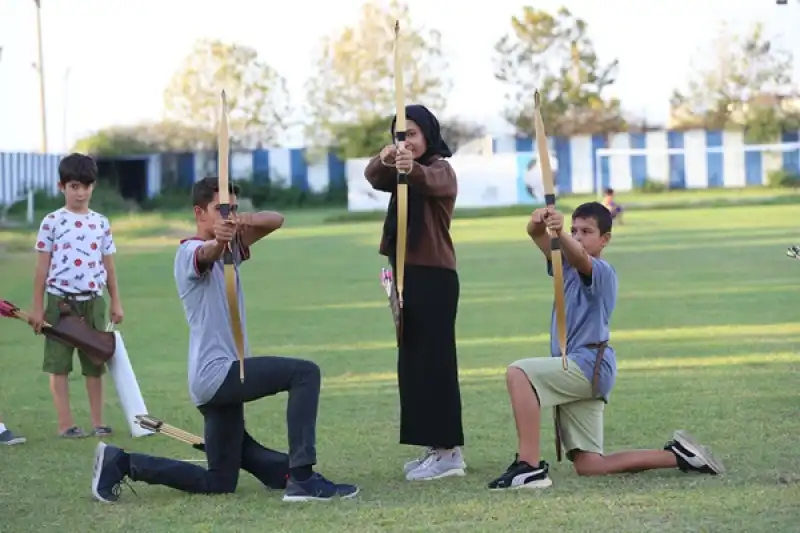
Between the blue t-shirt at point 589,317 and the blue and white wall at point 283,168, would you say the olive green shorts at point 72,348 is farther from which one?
the blue and white wall at point 283,168

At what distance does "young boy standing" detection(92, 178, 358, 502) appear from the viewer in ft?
21.7

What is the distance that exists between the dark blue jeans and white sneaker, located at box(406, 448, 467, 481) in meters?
0.65

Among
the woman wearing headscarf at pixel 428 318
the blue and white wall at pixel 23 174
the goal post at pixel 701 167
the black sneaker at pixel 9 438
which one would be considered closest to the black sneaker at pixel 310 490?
the woman wearing headscarf at pixel 428 318

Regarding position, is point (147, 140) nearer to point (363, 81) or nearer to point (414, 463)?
point (363, 81)

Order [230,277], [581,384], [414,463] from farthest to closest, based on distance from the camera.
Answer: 1. [414,463]
2. [581,384]
3. [230,277]

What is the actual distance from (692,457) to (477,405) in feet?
9.79

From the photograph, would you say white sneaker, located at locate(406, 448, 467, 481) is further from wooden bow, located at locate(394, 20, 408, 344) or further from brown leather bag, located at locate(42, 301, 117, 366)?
brown leather bag, located at locate(42, 301, 117, 366)

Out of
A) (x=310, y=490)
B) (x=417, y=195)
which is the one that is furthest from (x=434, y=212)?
(x=310, y=490)

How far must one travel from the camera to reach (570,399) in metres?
6.99

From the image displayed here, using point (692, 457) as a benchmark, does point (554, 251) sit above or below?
above

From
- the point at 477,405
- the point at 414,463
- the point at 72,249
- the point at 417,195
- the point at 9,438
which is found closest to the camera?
the point at 417,195

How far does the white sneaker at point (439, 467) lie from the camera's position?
7234 mm

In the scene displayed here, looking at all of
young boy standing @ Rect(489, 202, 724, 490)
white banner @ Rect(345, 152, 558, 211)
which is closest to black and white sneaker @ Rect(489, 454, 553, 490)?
young boy standing @ Rect(489, 202, 724, 490)

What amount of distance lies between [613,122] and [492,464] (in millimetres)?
80447
